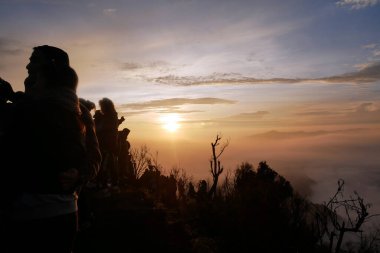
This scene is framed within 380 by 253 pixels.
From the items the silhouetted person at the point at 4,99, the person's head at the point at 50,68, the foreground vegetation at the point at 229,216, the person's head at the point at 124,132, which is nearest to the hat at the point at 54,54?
the person's head at the point at 50,68

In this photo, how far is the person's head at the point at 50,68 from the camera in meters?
2.50

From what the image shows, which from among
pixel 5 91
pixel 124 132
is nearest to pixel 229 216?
pixel 124 132

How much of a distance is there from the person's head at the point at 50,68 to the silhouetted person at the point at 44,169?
0.10m

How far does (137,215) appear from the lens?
821 centimetres

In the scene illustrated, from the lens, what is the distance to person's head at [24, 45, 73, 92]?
2498 mm

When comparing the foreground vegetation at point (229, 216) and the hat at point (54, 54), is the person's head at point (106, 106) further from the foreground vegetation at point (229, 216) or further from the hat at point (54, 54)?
the hat at point (54, 54)

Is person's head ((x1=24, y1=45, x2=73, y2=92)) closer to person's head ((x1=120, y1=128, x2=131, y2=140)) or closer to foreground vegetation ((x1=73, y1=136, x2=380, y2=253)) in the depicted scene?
foreground vegetation ((x1=73, y1=136, x2=380, y2=253))

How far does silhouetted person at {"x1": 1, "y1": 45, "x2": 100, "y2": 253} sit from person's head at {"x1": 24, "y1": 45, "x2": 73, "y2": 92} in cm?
10

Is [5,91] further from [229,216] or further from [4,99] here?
[229,216]

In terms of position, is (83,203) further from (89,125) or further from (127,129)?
(127,129)

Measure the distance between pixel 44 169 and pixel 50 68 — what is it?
0.79 metres

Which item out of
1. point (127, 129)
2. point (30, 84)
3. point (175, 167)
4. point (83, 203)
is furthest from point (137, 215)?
point (175, 167)

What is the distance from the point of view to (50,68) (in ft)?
8.25


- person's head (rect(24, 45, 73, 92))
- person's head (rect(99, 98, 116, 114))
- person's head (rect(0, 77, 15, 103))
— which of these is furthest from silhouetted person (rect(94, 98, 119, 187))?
person's head (rect(24, 45, 73, 92))
